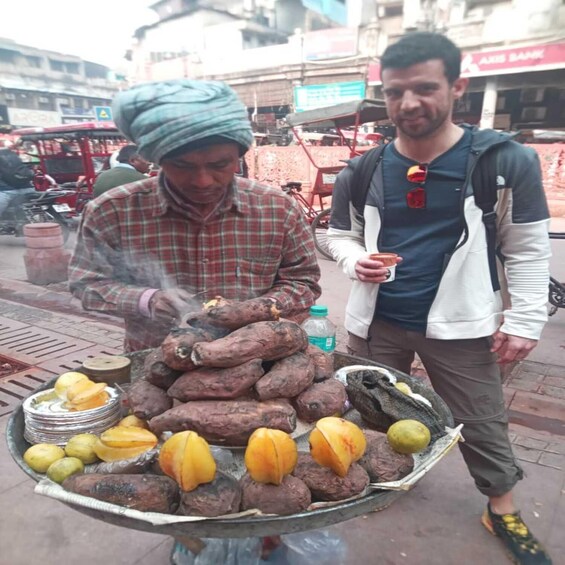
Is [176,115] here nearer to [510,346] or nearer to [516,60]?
[510,346]

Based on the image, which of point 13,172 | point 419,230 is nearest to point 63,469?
point 419,230

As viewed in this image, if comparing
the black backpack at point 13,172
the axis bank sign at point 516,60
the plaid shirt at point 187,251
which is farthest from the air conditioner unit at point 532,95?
the plaid shirt at point 187,251

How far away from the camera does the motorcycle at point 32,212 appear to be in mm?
8508

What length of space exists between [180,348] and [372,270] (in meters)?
0.89

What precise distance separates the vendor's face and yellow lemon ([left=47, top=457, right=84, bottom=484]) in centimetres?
89

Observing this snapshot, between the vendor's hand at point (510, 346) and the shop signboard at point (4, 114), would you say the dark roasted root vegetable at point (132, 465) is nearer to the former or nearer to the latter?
the vendor's hand at point (510, 346)

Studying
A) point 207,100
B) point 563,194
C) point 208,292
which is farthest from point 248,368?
point 563,194

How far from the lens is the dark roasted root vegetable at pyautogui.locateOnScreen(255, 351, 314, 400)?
1.19 metres

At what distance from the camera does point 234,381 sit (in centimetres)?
117

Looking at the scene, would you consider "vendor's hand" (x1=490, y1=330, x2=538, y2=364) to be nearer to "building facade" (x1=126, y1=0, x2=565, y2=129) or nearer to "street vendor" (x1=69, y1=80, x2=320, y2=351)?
"street vendor" (x1=69, y1=80, x2=320, y2=351)

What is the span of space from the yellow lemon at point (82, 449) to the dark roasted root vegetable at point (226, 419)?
0.17 meters

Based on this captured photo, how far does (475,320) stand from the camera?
1819 mm

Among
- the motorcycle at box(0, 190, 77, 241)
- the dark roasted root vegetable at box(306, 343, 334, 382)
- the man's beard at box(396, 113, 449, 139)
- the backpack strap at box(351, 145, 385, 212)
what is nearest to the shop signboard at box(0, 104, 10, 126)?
the motorcycle at box(0, 190, 77, 241)

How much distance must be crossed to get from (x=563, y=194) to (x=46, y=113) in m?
33.4
